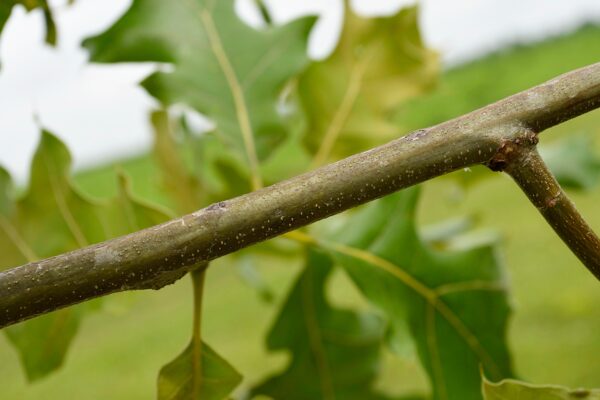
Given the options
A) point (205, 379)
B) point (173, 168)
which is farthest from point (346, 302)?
point (205, 379)

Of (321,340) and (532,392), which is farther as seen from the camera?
(321,340)

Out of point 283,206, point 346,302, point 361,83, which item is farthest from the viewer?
point 346,302

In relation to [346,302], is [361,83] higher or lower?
lower

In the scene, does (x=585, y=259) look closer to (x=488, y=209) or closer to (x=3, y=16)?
(x=3, y=16)

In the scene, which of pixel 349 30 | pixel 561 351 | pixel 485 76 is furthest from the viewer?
pixel 485 76

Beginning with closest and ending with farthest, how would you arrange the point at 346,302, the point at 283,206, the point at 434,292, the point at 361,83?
the point at 283,206
the point at 434,292
the point at 361,83
the point at 346,302

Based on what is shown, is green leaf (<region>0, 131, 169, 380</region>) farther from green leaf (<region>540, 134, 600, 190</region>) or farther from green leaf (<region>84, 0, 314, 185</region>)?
green leaf (<region>540, 134, 600, 190</region>)

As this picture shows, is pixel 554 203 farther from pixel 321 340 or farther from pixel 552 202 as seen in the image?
pixel 321 340

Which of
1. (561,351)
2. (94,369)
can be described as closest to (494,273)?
(561,351)
